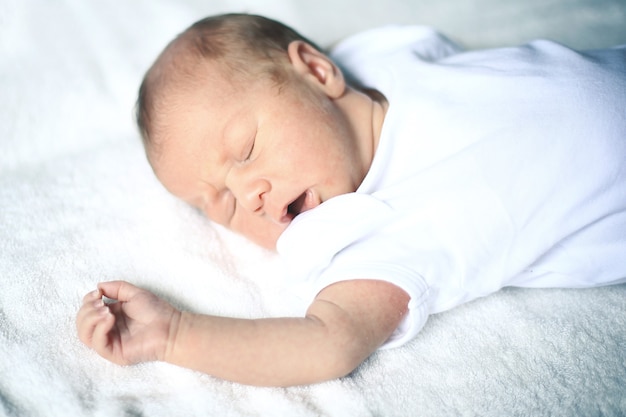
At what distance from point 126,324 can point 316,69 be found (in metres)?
0.61

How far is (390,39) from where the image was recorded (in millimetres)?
1467

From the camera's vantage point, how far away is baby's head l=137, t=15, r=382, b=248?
3.56 feet

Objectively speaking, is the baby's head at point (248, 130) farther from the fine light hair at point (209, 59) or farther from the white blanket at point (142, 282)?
the white blanket at point (142, 282)

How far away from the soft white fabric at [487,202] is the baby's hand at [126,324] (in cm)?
27

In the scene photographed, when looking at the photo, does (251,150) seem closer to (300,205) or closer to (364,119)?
(300,205)

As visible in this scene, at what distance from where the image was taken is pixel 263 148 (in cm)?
109

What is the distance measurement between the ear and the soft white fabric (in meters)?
0.13

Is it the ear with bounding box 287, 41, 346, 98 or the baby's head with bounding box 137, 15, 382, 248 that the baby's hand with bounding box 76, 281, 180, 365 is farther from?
the ear with bounding box 287, 41, 346, 98

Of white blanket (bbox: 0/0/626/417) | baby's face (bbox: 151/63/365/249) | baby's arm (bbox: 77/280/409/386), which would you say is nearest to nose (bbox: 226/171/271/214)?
baby's face (bbox: 151/63/365/249)

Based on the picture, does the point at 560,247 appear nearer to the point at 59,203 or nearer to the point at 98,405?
the point at 98,405

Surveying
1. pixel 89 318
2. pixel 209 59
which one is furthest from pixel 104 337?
pixel 209 59

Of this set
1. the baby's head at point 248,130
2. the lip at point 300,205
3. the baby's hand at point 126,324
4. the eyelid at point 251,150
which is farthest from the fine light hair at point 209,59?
the baby's hand at point 126,324

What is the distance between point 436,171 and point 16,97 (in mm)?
995

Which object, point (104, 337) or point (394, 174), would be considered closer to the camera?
point (104, 337)
